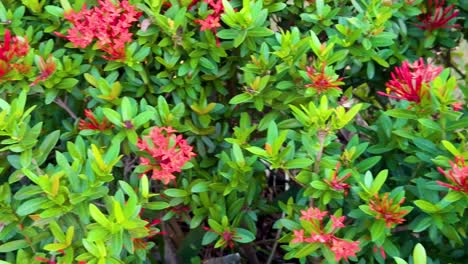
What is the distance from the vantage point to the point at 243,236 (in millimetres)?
1860

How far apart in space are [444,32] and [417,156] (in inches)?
29.6

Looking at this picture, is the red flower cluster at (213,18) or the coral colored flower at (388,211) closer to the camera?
the coral colored flower at (388,211)

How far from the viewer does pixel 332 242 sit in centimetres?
164

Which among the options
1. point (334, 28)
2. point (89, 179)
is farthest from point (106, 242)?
point (334, 28)

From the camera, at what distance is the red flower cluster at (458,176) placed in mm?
1558

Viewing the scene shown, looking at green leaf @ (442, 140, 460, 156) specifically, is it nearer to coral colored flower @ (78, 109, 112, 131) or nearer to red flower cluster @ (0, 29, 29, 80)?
coral colored flower @ (78, 109, 112, 131)

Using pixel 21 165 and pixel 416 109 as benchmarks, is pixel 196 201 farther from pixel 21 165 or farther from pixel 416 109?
pixel 416 109

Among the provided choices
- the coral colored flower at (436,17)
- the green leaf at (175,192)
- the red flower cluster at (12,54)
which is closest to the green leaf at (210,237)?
→ the green leaf at (175,192)

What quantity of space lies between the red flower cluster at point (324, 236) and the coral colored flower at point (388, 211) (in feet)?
0.28

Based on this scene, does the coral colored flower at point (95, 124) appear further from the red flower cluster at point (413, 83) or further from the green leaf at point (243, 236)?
the red flower cluster at point (413, 83)

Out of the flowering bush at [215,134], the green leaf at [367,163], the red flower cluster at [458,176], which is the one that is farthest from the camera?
the green leaf at [367,163]

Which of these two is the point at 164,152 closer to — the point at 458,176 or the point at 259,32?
the point at 259,32

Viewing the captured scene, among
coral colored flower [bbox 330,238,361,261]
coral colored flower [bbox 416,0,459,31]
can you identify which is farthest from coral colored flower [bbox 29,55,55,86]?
coral colored flower [bbox 416,0,459,31]

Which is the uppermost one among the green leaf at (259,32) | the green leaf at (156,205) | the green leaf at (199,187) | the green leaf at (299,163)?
the green leaf at (259,32)
